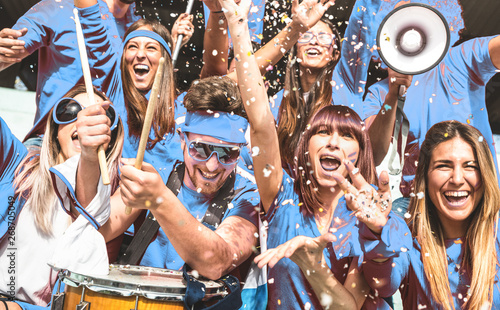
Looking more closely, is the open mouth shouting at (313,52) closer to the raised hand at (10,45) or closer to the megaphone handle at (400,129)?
the megaphone handle at (400,129)

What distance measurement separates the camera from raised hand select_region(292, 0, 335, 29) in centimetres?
238

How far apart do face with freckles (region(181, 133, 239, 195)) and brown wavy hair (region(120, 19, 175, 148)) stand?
0.97 feet

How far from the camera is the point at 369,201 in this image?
195cm

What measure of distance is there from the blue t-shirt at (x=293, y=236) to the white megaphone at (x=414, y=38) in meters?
0.69

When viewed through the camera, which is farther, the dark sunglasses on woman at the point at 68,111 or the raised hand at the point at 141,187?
the dark sunglasses on woman at the point at 68,111

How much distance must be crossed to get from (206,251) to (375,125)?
105 centimetres

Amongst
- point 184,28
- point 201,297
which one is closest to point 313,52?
point 184,28

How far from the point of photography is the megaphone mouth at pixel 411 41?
2.29m

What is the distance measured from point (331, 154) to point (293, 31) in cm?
61

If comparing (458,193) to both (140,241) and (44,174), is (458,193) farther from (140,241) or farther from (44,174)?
(44,174)

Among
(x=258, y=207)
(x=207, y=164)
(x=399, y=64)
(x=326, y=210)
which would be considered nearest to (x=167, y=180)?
(x=207, y=164)

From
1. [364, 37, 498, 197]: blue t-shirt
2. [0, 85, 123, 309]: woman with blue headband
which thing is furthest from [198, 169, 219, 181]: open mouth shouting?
[364, 37, 498, 197]: blue t-shirt

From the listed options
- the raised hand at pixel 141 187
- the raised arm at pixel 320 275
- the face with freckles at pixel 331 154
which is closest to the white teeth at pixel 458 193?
the face with freckles at pixel 331 154

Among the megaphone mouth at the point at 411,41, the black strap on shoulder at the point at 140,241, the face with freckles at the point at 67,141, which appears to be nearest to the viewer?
the black strap on shoulder at the point at 140,241
